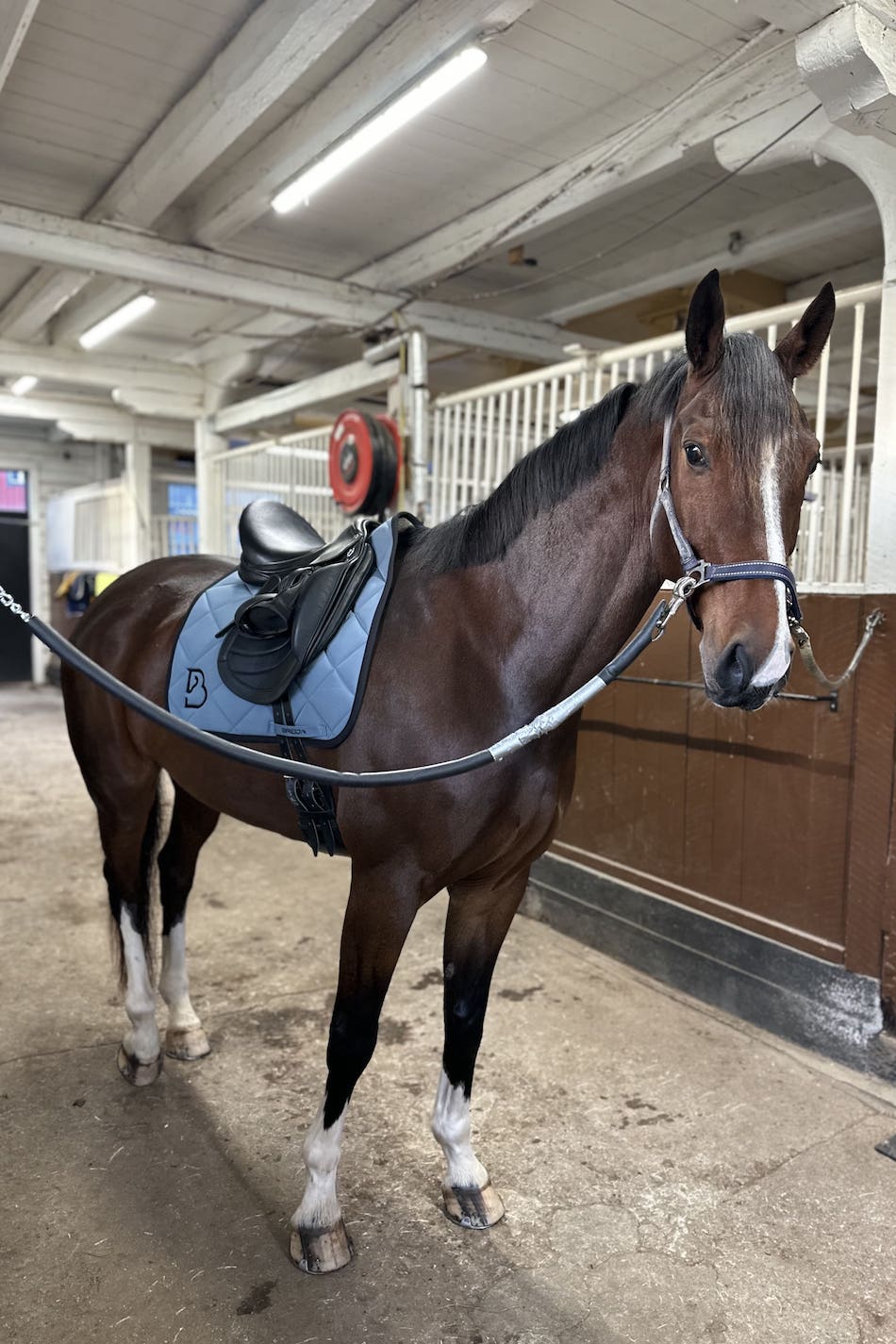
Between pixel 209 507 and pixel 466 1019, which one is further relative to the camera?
pixel 209 507

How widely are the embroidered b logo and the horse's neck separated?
2.26 feet

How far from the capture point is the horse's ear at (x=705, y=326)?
104 cm

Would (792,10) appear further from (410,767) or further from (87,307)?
(87,307)

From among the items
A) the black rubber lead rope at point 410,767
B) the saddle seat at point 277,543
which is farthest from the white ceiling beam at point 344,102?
the black rubber lead rope at point 410,767

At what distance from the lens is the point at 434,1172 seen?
5.51 ft

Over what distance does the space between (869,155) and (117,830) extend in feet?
8.28

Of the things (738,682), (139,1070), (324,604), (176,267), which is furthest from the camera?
(176,267)

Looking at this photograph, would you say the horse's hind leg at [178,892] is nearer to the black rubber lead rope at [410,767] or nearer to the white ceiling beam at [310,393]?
the black rubber lead rope at [410,767]

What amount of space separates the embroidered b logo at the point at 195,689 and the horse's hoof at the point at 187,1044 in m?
0.94

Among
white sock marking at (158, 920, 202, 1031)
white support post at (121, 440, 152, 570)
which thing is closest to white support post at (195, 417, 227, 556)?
white support post at (121, 440, 152, 570)

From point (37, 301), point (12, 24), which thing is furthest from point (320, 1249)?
point (37, 301)

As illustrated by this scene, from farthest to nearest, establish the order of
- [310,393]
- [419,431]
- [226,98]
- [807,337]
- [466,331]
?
1. [310,393]
2. [466,331]
3. [419,431]
4. [226,98]
5. [807,337]

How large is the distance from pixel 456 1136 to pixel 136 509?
7.19m

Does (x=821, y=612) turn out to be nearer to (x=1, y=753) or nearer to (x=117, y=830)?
(x=117, y=830)
